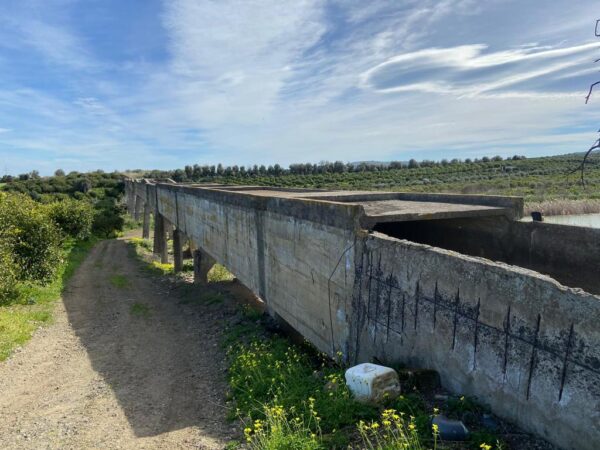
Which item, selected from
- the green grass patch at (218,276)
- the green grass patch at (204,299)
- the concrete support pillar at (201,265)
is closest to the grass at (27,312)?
the green grass patch at (204,299)

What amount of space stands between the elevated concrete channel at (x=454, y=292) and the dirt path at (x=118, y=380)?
2.08 meters

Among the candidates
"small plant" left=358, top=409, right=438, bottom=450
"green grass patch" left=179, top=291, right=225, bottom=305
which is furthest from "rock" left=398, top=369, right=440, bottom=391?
"green grass patch" left=179, top=291, right=225, bottom=305

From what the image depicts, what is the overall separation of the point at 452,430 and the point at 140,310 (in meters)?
11.9

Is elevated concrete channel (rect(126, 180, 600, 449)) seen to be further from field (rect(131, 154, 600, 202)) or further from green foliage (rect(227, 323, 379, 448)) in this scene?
field (rect(131, 154, 600, 202))

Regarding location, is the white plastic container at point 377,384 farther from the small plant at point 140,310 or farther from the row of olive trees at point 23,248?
the row of olive trees at point 23,248

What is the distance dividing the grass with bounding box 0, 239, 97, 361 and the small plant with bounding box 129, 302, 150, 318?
7.46ft

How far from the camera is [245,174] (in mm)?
72438

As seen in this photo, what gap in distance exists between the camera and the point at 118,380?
848 centimetres

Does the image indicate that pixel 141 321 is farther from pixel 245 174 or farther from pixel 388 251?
pixel 245 174

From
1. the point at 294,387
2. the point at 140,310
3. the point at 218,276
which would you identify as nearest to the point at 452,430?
the point at 294,387

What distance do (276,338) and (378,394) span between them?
16.3 ft

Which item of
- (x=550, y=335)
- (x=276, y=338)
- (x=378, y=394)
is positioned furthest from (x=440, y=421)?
(x=276, y=338)

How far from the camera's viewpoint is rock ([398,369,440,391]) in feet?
15.1

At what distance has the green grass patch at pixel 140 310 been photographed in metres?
13.4
